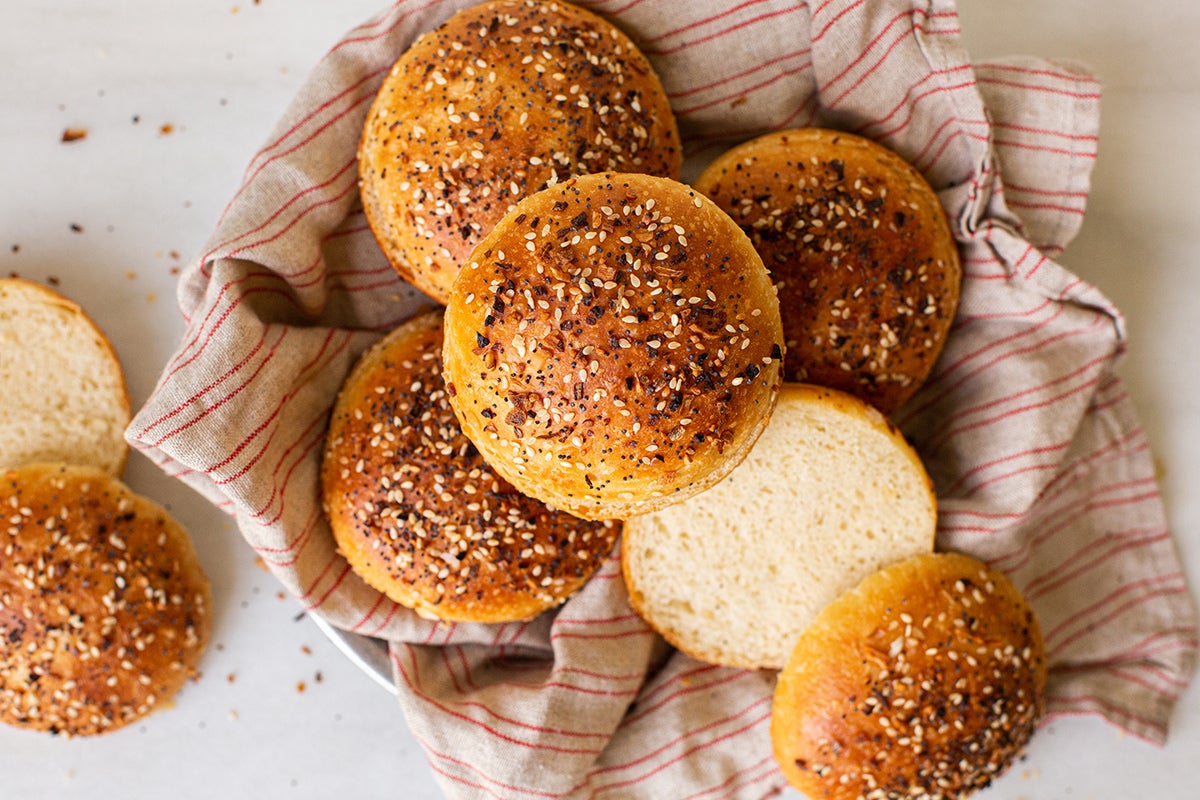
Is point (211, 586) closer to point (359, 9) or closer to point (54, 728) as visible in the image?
point (54, 728)

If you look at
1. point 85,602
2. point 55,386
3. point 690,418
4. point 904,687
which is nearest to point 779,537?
point 904,687

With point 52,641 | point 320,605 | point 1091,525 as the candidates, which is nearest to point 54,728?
point 52,641

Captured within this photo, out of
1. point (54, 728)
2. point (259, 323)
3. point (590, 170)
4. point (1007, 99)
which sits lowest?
point (54, 728)

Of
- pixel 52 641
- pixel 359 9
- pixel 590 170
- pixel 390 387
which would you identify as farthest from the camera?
pixel 359 9

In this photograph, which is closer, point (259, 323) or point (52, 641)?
point (259, 323)

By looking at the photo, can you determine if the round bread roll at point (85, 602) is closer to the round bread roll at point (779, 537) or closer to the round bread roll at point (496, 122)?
the round bread roll at point (496, 122)

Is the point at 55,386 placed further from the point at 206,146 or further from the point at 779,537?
the point at 779,537
